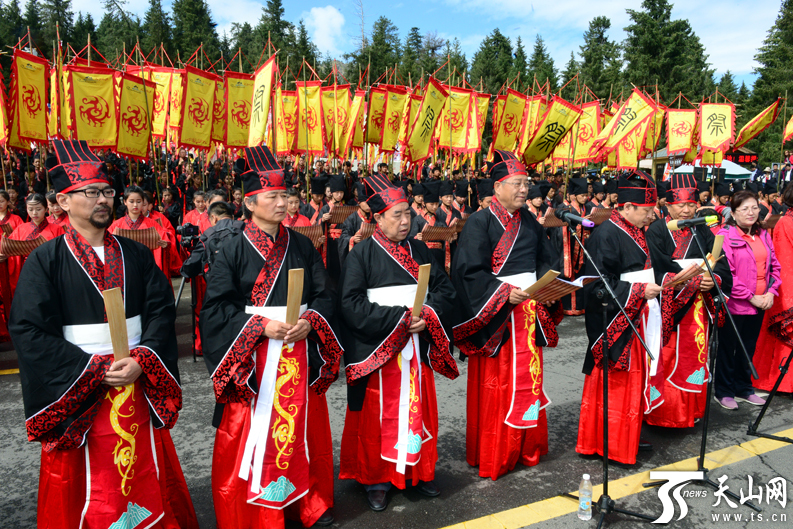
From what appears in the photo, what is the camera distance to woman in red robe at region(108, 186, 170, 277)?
6.20 meters

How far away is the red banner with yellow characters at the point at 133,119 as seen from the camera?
321 inches

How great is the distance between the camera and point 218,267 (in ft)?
9.29

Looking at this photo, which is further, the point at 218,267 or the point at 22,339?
the point at 218,267

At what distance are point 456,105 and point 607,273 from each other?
372 inches

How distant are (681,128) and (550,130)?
Result: 20.5ft

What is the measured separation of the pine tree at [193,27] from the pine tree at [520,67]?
26013 mm

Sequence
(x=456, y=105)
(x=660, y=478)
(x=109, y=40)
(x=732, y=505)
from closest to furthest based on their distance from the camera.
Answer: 1. (x=732, y=505)
2. (x=660, y=478)
3. (x=456, y=105)
4. (x=109, y=40)

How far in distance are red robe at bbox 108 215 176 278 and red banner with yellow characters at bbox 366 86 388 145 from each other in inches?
235

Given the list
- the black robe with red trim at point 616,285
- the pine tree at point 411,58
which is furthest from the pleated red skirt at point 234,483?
the pine tree at point 411,58

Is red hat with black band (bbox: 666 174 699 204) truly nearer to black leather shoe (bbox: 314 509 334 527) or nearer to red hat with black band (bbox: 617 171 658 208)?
red hat with black band (bbox: 617 171 658 208)

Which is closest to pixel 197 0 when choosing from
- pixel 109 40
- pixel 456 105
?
pixel 109 40

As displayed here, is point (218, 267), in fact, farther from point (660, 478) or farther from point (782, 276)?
point (782, 276)

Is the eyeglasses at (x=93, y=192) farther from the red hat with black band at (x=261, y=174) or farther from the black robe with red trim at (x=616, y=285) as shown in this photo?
the black robe with red trim at (x=616, y=285)

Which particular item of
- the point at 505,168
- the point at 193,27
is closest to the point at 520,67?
the point at 193,27
